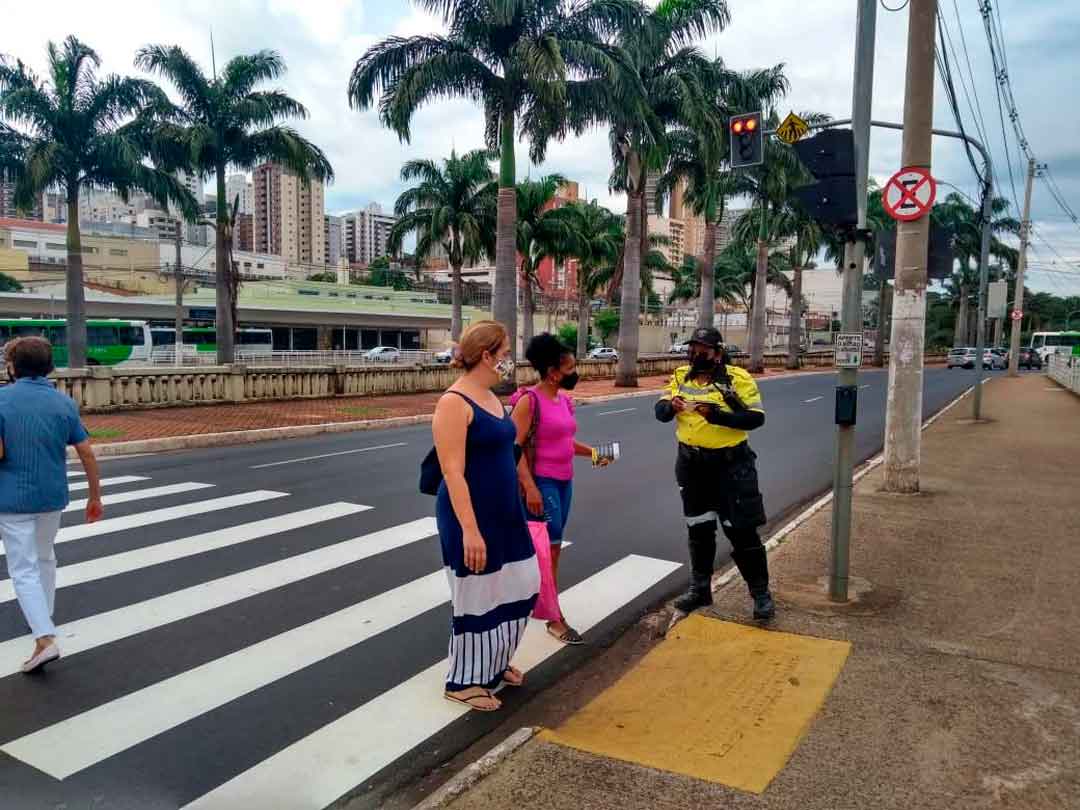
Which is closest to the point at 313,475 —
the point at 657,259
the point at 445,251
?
the point at 445,251

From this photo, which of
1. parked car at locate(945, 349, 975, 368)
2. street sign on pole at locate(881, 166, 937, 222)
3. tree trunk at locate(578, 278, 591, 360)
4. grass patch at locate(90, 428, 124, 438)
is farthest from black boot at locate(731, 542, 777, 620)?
parked car at locate(945, 349, 975, 368)

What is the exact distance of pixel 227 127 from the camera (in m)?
26.9

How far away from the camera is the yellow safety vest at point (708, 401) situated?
484cm

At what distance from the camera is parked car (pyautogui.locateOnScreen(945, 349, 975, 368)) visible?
51.7 m

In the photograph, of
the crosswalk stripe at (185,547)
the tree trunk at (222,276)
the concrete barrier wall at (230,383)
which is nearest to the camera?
the crosswalk stripe at (185,547)

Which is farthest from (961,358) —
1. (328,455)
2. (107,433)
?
(107,433)

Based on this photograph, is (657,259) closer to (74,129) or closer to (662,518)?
(74,129)

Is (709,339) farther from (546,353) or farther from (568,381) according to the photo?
(546,353)

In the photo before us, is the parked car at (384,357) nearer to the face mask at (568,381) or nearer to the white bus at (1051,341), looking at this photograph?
the face mask at (568,381)

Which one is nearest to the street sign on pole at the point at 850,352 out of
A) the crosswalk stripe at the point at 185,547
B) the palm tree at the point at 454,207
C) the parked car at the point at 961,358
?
the crosswalk stripe at the point at 185,547

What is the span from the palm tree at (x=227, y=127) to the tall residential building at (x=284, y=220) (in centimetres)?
9877

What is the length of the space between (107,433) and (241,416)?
3494mm

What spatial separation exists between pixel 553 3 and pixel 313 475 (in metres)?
15.3

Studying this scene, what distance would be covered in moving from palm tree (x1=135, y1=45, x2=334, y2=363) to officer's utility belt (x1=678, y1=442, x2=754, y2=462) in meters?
25.1
